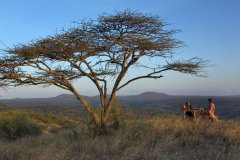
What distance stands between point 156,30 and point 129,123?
4.47 metres

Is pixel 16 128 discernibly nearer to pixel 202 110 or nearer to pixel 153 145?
pixel 202 110

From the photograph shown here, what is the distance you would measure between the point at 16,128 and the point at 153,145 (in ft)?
51.9

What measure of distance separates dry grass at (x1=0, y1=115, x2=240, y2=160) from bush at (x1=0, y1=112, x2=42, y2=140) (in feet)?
36.2

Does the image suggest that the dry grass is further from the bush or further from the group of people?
the bush

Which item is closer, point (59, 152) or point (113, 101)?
point (59, 152)

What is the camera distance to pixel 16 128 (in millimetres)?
26516

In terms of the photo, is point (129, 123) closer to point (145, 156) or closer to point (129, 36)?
point (129, 36)

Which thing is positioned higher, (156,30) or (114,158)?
(156,30)

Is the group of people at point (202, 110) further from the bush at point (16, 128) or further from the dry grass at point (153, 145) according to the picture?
the bush at point (16, 128)

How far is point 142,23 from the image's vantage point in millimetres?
18344

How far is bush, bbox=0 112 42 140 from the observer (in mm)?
25812

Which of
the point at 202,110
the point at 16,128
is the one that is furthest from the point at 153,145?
the point at 16,128

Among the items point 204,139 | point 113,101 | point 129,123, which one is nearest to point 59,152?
point 204,139

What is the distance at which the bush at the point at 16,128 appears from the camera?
25812 mm
